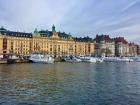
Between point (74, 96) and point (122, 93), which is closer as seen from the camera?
point (74, 96)

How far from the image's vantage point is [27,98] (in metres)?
36.6

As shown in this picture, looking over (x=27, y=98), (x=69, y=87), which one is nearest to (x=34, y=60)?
(x=69, y=87)

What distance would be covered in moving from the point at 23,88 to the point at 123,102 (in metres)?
16.1

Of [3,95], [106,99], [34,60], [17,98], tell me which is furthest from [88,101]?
[34,60]

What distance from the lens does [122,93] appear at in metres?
41.1

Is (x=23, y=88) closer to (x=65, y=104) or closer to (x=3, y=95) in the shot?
(x=3, y=95)

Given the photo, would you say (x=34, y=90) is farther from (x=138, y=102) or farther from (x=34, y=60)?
(x=34, y=60)

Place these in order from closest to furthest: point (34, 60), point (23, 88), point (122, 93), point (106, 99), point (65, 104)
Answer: point (65, 104) < point (106, 99) < point (122, 93) < point (23, 88) < point (34, 60)

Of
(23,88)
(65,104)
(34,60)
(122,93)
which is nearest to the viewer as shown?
(65,104)

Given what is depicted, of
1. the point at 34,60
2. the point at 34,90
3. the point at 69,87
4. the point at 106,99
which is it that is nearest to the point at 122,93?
the point at 106,99

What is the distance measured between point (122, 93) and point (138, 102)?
6173 mm

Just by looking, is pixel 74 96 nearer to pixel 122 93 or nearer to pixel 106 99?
pixel 106 99

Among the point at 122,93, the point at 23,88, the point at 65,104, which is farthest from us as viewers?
the point at 23,88

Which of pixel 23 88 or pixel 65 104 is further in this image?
pixel 23 88
